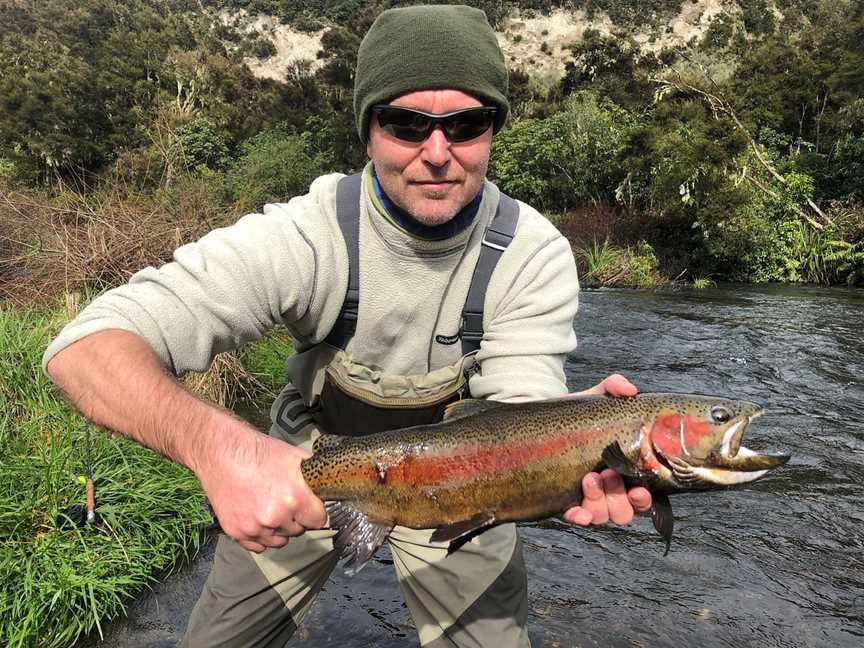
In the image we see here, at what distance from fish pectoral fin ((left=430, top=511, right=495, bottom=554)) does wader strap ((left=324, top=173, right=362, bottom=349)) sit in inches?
39.1

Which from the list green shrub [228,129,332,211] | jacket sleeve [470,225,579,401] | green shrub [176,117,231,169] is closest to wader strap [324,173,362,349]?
jacket sleeve [470,225,579,401]

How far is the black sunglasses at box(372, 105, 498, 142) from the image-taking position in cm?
279

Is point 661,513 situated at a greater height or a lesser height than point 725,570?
greater

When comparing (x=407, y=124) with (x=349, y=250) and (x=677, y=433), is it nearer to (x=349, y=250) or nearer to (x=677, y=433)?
(x=349, y=250)

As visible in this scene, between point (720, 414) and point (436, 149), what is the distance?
148 cm

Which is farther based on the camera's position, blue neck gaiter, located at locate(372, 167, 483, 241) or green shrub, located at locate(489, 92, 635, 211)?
green shrub, located at locate(489, 92, 635, 211)

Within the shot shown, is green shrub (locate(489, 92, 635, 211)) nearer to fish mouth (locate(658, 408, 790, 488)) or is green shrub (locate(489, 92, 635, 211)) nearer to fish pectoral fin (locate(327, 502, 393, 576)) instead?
fish mouth (locate(658, 408, 790, 488))

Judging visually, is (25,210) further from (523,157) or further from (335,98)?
(335,98)

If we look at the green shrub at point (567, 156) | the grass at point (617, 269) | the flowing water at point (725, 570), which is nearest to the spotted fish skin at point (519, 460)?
the flowing water at point (725, 570)

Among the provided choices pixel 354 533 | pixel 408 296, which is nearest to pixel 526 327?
pixel 408 296

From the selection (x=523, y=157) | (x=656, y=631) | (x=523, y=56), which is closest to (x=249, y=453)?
(x=656, y=631)

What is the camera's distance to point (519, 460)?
7.72 feet

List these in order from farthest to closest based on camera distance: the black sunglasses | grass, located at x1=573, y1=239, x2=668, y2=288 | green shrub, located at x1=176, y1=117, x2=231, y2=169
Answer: green shrub, located at x1=176, y1=117, x2=231, y2=169 → grass, located at x1=573, y1=239, x2=668, y2=288 → the black sunglasses

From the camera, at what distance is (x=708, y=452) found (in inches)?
89.9
